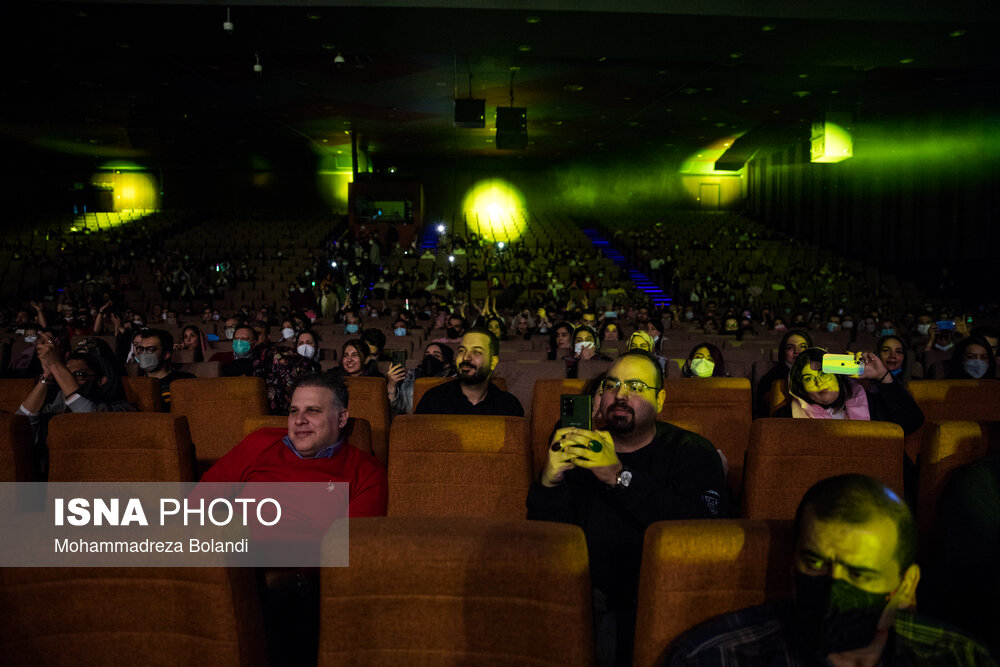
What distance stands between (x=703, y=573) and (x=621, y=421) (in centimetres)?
91

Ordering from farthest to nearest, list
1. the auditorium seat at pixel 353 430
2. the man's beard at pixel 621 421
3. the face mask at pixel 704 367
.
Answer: the face mask at pixel 704 367 < the auditorium seat at pixel 353 430 < the man's beard at pixel 621 421

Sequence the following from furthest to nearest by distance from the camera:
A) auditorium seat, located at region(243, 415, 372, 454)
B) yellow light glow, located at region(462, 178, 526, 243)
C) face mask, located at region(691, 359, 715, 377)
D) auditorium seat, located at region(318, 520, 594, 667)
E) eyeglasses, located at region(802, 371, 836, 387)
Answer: yellow light glow, located at region(462, 178, 526, 243) → face mask, located at region(691, 359, 715, 377) → eyeglasses, located at region(802, 371, 836, 387) → auditorium seat, located at region(243, 415, 372, 454) → auditorium seat, located at region(318, 520, 594, 667)

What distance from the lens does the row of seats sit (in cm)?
242

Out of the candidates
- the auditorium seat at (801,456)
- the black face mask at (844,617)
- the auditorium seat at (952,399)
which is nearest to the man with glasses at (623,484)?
the auditorium seat at (801,456)

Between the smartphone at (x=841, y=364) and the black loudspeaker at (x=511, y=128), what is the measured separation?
10250 millimetres

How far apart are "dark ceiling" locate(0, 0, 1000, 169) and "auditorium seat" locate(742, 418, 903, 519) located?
6176 millimetres

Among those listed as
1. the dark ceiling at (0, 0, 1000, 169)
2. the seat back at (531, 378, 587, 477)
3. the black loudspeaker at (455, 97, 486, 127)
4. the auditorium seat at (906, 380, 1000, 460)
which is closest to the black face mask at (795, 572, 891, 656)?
the seat back at (531, 378, 587, 477)

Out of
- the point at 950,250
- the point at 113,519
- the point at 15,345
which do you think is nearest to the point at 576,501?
the point at 113,519

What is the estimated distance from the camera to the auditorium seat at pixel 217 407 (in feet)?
11.9

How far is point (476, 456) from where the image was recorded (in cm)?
255

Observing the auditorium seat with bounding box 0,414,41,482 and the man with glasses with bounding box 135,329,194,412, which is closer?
the auditorium seat with bounding box 0,414,41,482

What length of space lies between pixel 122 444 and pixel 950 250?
1654 cm

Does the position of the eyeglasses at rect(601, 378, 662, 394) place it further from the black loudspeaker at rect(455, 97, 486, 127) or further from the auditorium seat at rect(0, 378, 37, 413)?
the black loudspeaker at rect(455, 97, 486, 127)

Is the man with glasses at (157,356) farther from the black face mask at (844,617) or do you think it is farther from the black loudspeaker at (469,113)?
the black loudspeaker at (469,113)
